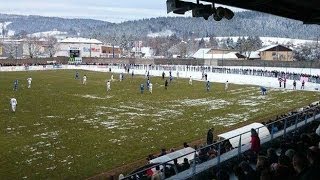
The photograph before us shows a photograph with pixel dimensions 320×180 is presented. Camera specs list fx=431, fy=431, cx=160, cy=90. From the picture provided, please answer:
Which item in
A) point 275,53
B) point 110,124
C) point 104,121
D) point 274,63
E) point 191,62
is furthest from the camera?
point 275,53

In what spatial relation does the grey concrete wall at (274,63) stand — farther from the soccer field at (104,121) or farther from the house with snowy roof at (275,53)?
the soccer field at (104,121)

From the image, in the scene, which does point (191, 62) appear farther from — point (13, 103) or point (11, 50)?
point (11, 50)

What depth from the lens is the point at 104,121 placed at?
26031 millimetres

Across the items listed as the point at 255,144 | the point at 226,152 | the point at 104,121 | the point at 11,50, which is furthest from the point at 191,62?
the point at 255,144

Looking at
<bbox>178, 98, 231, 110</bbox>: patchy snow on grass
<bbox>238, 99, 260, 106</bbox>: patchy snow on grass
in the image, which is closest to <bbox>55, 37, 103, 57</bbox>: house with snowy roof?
<bbox>178, 98, 231, 110</bbox>: patchy snow on grass

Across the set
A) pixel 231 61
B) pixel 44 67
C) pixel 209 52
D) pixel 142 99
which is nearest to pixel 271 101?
pixel 142 99

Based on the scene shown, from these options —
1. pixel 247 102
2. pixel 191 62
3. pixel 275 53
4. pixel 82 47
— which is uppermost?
pixel 82 47

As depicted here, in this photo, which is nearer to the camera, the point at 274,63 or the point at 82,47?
the point at 274,63

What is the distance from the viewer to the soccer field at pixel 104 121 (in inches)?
671

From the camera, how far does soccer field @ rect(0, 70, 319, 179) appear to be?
671 inches

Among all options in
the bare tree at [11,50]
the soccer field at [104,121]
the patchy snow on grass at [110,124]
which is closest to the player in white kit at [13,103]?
the soccer field at [104,121]

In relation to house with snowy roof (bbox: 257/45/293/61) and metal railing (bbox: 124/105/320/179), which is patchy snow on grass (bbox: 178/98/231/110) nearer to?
metal railing (bbox: 124/105/320/179)

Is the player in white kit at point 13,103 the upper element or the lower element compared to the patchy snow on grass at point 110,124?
upper

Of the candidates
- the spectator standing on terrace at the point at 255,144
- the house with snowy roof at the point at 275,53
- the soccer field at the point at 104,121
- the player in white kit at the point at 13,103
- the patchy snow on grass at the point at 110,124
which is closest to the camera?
the spectator standing on terrace at the point at 255,144
